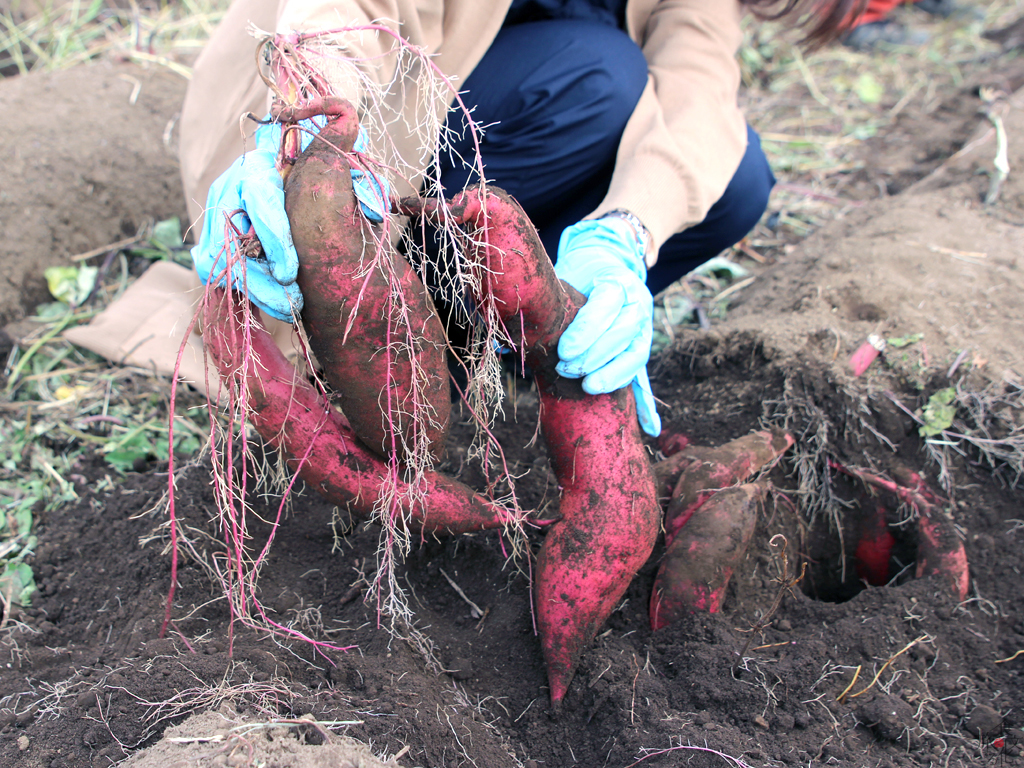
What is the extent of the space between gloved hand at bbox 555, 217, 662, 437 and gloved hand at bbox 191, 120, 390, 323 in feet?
1.50

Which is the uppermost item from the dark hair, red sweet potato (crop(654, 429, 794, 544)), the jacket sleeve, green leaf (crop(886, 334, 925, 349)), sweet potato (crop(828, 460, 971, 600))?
the dark hair

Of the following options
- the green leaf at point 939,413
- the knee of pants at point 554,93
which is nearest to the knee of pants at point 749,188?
the knee of pants at point 554,93

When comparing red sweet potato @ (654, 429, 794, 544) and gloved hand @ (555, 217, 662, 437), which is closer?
gloved hand @ (555, 217, 662, 437)

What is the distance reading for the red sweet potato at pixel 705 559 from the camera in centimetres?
144

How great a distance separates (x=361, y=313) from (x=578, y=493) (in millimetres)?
598

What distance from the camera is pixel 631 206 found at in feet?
5.57

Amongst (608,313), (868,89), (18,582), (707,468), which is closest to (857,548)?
(707,468)

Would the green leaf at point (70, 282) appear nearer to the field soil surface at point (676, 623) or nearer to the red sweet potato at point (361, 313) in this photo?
the field soil surface at point (676, 623)

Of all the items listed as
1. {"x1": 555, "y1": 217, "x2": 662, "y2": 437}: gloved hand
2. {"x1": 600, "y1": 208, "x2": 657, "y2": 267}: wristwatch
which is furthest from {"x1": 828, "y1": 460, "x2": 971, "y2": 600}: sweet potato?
{"x1": 600, "y1": 208, "x2": 657, "y2": 267}: wristwatch

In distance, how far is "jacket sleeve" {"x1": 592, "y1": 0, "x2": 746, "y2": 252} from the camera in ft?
5.72

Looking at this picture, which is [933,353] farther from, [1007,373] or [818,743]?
[818,743]

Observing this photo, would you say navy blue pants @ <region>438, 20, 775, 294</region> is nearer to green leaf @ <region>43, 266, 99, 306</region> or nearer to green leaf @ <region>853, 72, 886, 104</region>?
green leaf @ <region>43, 266, 99, 306</region>

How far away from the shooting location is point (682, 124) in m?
1.87

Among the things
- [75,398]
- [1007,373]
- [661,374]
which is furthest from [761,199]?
[75,398]
